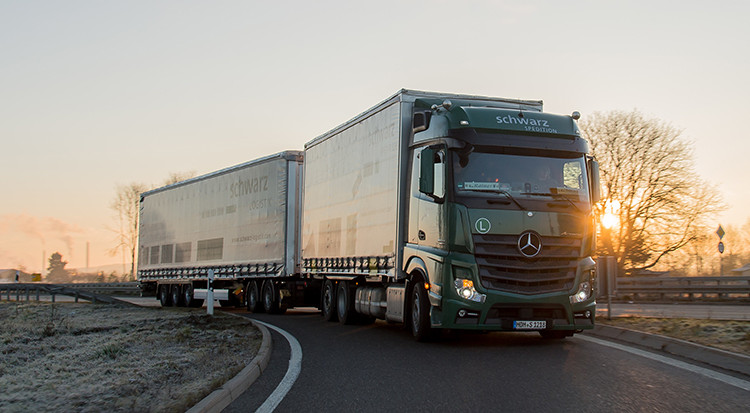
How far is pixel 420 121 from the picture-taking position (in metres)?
12.5

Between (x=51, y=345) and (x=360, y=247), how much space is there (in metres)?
5.83

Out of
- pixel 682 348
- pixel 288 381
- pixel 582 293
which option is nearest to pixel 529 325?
pixel 582 293

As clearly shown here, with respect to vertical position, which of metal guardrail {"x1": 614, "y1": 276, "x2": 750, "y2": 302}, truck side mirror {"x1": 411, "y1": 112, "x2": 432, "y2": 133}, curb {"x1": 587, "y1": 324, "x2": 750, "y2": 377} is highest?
truck side mirror {"x1": 411, "y1": 112, "x2": 432, "y2": 133}

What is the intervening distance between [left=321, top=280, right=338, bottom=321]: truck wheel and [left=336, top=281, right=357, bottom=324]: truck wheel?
266 millimetres

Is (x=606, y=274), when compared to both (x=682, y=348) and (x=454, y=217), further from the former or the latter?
(x=454, y=217)

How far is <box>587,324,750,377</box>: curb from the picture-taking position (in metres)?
8.56

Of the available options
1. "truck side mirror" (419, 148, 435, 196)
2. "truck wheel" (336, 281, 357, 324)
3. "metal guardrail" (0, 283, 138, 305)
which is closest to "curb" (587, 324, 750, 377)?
"truck side mirror" (419, 148, 435, 196)

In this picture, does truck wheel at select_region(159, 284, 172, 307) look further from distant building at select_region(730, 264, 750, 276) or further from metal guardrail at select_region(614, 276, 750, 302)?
distant building at select_region(730, 264, 750, 276)

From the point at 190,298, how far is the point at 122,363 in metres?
17.3

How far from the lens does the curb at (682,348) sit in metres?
8.56

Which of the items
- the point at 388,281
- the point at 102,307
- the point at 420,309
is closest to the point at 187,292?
the point at 102,307

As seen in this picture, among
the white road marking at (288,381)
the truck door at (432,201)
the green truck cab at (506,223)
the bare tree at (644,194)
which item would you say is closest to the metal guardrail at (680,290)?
the bare tree at (644,194)

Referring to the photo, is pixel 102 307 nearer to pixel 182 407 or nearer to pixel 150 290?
pixel 150 290

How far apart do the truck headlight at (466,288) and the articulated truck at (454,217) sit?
0.6 inches
